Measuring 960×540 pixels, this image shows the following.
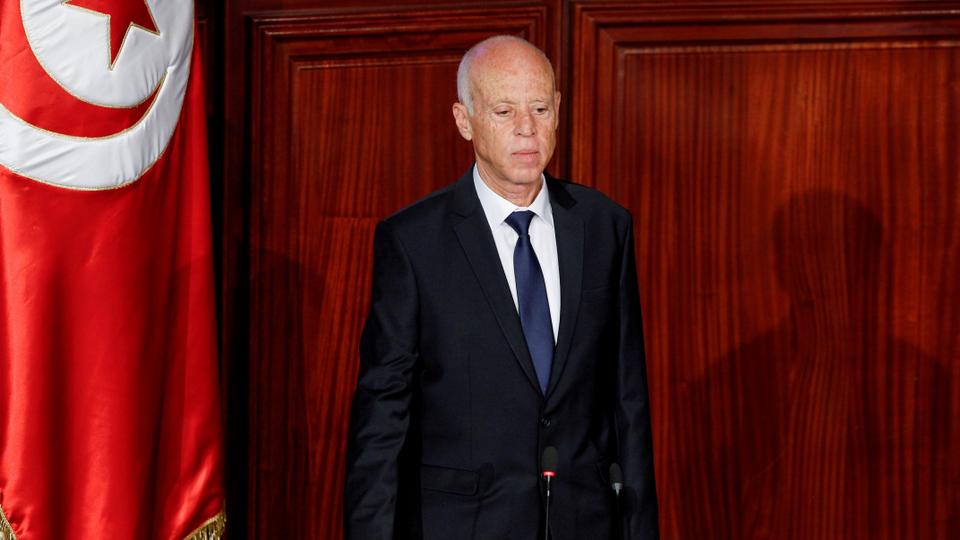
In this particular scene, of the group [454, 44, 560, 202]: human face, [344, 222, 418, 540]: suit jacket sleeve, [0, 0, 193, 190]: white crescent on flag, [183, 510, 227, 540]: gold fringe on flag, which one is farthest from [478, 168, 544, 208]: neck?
[183, 510, 227, 540]: gold fringe on flag

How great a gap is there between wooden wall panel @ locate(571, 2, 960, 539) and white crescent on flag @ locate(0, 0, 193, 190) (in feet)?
3.59

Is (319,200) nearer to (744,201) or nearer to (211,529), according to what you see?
(211,529)

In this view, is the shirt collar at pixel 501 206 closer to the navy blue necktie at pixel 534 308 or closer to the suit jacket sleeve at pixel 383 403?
the navy blue necktie at pixel 534 308

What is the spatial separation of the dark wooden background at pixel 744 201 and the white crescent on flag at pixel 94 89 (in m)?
0.58

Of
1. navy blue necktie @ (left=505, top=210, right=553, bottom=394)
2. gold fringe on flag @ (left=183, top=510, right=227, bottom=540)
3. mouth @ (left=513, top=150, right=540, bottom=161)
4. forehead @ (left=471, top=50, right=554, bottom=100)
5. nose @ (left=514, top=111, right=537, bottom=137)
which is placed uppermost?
forehead @ (left=471, top=50, right=554, bottom=100)

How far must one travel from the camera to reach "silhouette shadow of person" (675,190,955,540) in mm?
2881

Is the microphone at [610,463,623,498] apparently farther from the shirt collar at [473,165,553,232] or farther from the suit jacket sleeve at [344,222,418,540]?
the shirt collar at [473,165,553,232]

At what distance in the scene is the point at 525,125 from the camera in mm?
1976

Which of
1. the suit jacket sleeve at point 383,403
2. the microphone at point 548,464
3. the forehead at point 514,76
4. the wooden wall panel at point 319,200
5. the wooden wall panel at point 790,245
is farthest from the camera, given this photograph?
the wooden wall panel at point 319,200

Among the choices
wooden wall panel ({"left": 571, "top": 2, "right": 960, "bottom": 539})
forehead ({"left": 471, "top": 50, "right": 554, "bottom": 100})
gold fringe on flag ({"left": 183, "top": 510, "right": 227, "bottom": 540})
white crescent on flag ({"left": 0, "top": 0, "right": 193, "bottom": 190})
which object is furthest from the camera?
wooden wall panel ({"left": 571, "top": 2, "right": 960, "bottom": 539})

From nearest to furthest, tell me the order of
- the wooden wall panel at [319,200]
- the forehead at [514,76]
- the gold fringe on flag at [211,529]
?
the forehead at [514,76]
the gold fringe on flag at [211,529]
the wooden wall panel at [319,200]

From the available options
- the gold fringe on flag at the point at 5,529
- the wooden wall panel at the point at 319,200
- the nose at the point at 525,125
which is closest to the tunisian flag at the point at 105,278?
the gold fringe on flag at the point at 5,529

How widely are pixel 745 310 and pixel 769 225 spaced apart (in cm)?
Result: 23

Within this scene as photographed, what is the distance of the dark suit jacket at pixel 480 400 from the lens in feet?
6.19
